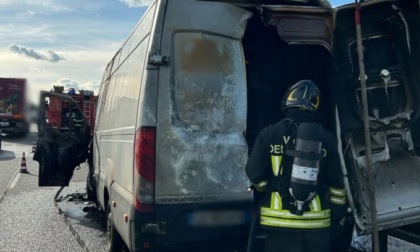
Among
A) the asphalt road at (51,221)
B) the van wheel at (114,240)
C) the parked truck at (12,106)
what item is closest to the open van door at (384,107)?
the asphalt road at (51,221)

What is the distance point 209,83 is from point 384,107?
66.4 inches

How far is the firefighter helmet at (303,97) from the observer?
3.58 meters

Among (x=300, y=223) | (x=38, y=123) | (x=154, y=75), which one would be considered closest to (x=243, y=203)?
(x=300, y=223)

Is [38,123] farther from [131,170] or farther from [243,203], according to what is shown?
[243,203]

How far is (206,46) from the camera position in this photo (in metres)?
4.06

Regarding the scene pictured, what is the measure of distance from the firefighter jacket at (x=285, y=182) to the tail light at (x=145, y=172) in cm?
77

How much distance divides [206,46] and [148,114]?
2.45 feet

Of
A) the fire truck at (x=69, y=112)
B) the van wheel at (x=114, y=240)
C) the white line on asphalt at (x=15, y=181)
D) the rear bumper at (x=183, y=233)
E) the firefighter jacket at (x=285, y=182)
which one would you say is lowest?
the white line on asphalt at (x=15, y=181)

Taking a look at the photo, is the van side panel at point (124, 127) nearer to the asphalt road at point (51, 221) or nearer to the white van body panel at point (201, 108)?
the white van body panel at point (201, 108)

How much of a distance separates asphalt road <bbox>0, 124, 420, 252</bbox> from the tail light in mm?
2776

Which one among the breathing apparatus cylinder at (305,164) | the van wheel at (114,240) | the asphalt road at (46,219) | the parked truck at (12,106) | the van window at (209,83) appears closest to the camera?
the breathing apparatus cylinder at (305,164)

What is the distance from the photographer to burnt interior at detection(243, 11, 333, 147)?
16.5 ft

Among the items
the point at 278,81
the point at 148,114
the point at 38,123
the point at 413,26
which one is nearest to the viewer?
the point at 148,114

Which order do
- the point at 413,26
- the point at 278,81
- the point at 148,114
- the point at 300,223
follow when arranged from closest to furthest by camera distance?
1. the point at 300,223
2. the point at 148,114
3. the point at 413,26
4. the point at 278,81
